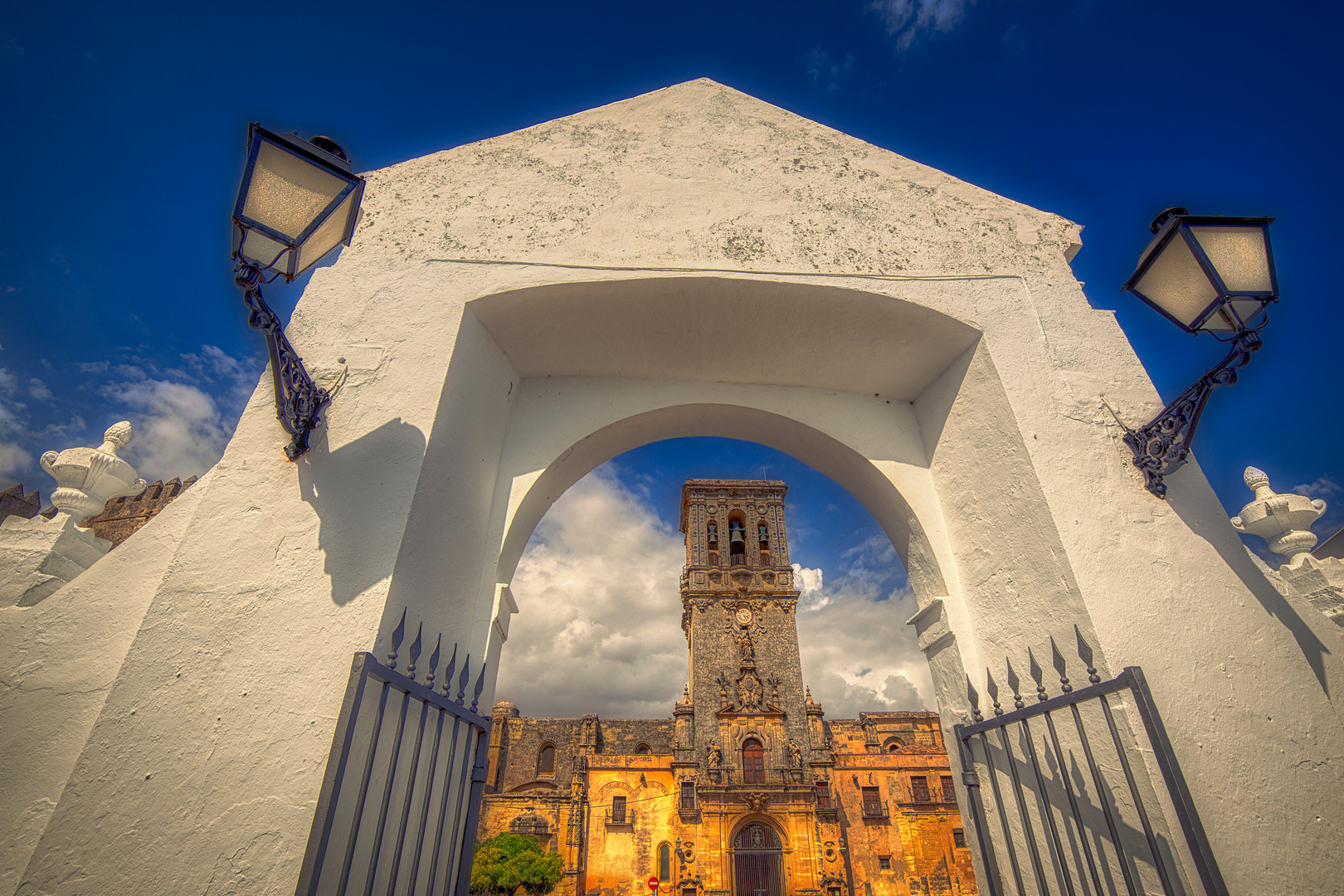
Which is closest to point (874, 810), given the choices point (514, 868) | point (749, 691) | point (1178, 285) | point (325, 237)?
point (749, 691)

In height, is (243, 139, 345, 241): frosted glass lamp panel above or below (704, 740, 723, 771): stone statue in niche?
below

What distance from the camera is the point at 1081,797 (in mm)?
2250

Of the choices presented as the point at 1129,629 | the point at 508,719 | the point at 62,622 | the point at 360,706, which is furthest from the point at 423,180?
the point at 508,719

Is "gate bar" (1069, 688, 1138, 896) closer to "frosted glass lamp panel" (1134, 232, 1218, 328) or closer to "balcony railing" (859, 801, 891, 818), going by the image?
"frosted glass lamp panel" (1134, 232, 1218, 328)

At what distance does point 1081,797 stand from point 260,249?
340cm

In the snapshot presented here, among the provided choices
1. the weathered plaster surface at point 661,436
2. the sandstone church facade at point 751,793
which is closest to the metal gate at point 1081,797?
the weathered plaster surface at point 661,436

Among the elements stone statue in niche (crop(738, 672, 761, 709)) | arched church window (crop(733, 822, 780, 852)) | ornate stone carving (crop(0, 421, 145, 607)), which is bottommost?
arched church window (crop(733, 822, 780, 852))

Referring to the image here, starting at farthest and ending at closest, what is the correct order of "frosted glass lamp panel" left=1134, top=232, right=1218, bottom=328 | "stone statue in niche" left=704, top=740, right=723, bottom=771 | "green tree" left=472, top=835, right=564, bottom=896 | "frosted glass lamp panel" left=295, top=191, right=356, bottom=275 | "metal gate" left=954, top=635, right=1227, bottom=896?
1. "stone statue in niche" left=704, top=740, right=723, bottom=771
2. "green tree" left=472, top=835, right=564, bottom=896
3. "frosted glass lamp panel" left=1134, top=232, right=1218, bottom=328
4. "frosted glass lamp panel" left=295, top=191, right=356, bottom=275
5. "metal gate" left=954, top=635, right=1227, bottom=896

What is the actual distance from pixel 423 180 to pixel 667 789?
24.8 m

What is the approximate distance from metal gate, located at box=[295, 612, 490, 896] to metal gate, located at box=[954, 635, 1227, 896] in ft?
6.63

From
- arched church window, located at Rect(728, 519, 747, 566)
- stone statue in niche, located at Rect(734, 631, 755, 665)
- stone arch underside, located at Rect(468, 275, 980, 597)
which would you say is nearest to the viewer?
stone arch underside, located at Rect(468, 275, 980, 597)

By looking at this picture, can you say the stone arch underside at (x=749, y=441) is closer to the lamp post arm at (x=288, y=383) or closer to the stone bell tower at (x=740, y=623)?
the lamp post arm at (x=288, y=383)

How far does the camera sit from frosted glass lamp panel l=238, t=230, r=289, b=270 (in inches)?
74.9

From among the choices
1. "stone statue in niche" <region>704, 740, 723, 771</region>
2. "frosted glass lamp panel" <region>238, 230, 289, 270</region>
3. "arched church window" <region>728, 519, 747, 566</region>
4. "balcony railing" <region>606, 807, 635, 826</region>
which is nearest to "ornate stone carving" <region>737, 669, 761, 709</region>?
"stone statue in niche" <region>704, 740, 723, 771</region>
